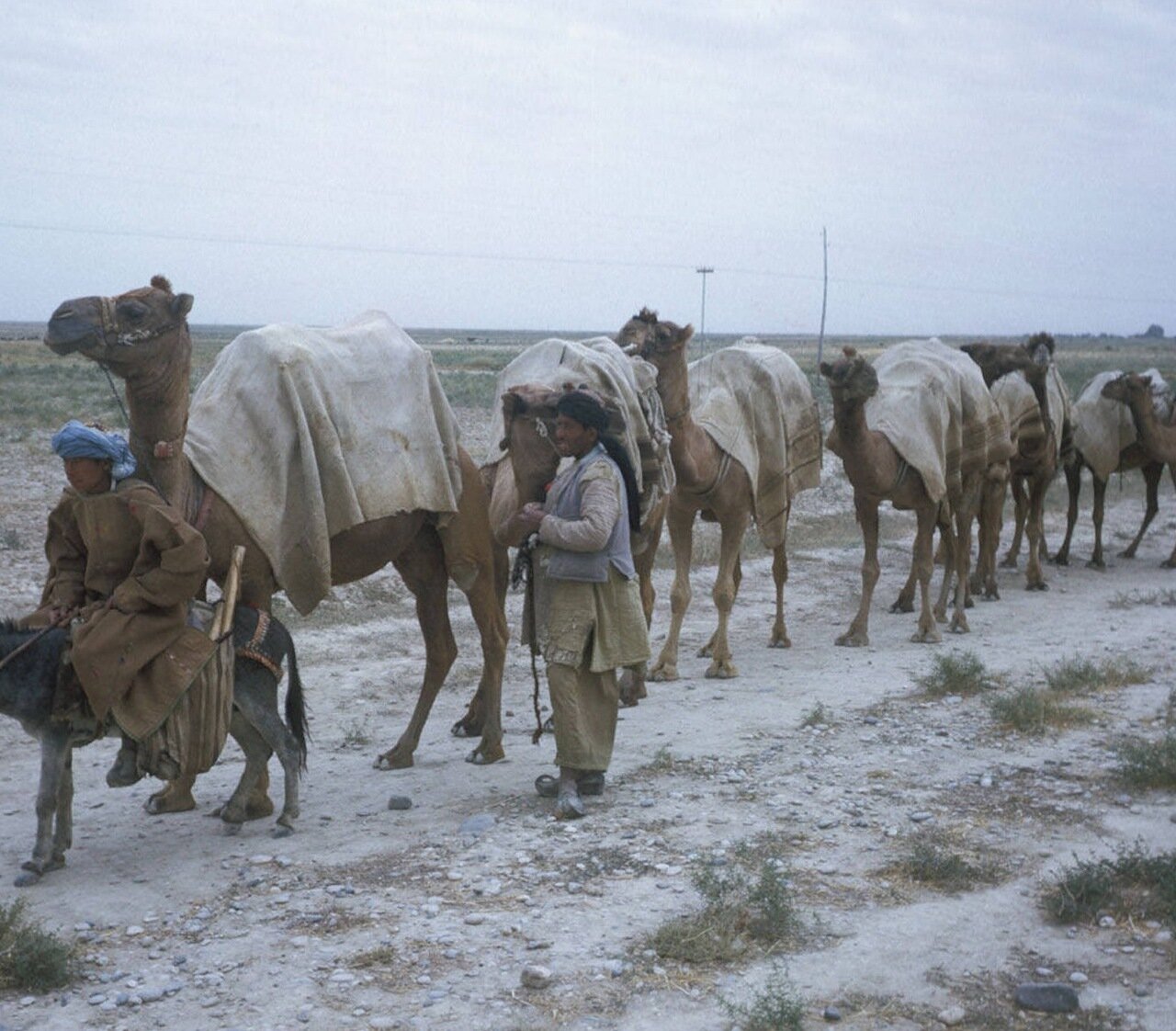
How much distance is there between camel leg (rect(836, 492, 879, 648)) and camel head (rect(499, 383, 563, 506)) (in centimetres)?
510

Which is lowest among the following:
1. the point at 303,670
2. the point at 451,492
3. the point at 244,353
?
the point at 303,670

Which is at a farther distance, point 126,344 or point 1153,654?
point 1153,654

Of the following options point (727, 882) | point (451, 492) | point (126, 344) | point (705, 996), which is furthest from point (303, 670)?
point (705, 996)

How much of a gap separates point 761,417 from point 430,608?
13.3 ft

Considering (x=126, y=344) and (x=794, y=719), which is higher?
(x=126, y=344)

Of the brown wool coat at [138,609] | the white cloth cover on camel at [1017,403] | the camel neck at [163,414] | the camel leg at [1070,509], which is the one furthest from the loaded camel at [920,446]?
the brown wool coat at [138,609]

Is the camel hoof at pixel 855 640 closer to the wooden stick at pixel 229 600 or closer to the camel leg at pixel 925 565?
the camel leg at pixel 925 565

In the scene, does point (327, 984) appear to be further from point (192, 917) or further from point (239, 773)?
point (239, 773)

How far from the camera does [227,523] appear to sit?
22.0 ft

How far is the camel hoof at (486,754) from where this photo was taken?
26.1 feet

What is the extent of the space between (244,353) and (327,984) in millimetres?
3286

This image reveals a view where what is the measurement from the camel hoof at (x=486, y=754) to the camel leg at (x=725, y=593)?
2.88 m

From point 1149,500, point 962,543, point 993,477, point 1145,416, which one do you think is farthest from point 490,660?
point 1149,500

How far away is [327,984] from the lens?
5035 mm
